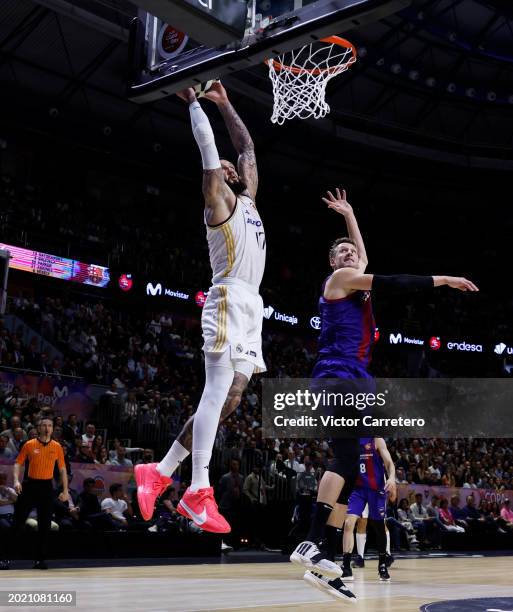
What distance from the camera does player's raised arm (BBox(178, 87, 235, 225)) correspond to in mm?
4863

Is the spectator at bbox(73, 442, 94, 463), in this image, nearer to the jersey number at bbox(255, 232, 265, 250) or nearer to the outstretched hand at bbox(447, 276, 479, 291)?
the jersey number at bbox(255, 232, 265, 250)

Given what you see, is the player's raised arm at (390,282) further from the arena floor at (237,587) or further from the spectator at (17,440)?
the spectator at (17,440)

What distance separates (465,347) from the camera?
35156 mm

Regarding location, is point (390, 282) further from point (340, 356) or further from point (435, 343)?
point (435, 343)

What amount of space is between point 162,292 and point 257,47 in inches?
871

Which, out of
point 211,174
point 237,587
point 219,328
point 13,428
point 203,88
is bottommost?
point 237,587

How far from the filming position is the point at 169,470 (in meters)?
4.98

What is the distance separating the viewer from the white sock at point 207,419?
487 cm

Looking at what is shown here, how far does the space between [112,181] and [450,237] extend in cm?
1479

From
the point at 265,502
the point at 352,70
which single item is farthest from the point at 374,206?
the point at 265,502

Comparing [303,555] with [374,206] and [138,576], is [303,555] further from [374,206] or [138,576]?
[374,206]

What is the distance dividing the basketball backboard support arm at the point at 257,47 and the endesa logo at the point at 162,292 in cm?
2123

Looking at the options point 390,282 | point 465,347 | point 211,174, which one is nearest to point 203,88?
point 211,174

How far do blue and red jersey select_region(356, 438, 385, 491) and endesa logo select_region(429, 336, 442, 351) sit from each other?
2508 cm
